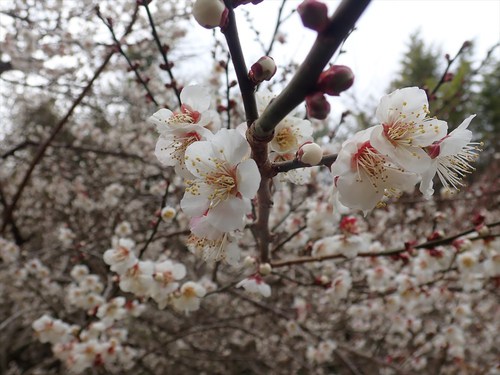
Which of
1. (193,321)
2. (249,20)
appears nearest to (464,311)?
(193,321)

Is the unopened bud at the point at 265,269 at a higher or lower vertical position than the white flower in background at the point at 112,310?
lower

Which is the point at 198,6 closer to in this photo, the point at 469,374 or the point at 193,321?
the point at 193,321

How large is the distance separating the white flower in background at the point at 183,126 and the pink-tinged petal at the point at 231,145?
0.06 metres

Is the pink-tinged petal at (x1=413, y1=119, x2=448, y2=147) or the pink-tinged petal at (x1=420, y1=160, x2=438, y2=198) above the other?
the pink-tinged petal at (x1=413, y1=119, x2=448, y2=147)

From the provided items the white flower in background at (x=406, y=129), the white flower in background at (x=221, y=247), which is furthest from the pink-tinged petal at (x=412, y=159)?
the white flower in background at (x=221, y=247)

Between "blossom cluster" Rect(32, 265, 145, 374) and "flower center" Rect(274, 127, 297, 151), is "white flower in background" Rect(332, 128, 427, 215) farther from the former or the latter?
"blossom cluster" Rect(32, 265, 145, 374)

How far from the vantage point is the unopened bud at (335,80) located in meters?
0.56

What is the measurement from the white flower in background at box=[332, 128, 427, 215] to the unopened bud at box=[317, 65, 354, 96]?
27 cm

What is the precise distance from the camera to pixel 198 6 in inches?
25.2

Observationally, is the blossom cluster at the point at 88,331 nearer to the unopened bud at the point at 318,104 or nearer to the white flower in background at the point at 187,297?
the white flower in background at the point at 187,297

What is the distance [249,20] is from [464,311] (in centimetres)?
308

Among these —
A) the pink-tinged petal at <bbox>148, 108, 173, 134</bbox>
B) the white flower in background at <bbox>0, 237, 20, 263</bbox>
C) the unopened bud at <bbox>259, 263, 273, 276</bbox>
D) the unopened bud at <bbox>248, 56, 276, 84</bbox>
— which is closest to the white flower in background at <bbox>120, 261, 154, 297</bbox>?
the unopened bud at <bbox>259, 263, 273, 276</bbox>

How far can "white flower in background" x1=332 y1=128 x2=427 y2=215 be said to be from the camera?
83 cm

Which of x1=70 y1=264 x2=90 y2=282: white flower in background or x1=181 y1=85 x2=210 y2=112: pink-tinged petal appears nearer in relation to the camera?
x1=181 y1=85 x2=210 y2=112: pink-tinged petal
